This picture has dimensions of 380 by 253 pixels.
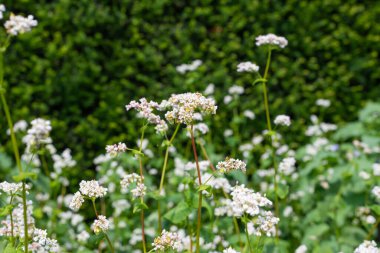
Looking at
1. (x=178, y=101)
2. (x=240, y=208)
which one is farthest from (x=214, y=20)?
(x=240, y=208)

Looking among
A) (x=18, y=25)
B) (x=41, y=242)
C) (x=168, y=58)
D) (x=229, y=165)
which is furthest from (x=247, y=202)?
(x=168, y=58)

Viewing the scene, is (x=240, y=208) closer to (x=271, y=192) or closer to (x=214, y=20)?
(x=271, y=192)

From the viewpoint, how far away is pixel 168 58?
4.68m

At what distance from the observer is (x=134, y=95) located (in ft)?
15.0

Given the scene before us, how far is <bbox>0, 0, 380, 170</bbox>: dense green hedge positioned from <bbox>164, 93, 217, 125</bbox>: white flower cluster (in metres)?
1.91

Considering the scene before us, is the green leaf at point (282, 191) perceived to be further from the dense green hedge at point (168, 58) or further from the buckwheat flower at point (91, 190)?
the dense green hedge at point (168, 58)

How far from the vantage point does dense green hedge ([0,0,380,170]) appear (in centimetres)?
434

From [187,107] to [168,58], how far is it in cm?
280

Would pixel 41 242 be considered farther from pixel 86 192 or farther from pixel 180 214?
pixel 180 214

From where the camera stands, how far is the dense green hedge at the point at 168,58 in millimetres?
4340

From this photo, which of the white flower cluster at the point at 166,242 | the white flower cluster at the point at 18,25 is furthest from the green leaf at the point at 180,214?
the white flower cluster at the point at 18,25

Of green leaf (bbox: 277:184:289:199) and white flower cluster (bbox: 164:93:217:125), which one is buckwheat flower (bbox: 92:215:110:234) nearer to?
white flower cluster (bbox: 164:93:217:125)

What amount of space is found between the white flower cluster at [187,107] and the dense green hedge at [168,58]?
A: 1.91 m

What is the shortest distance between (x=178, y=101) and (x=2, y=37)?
2603 mm
